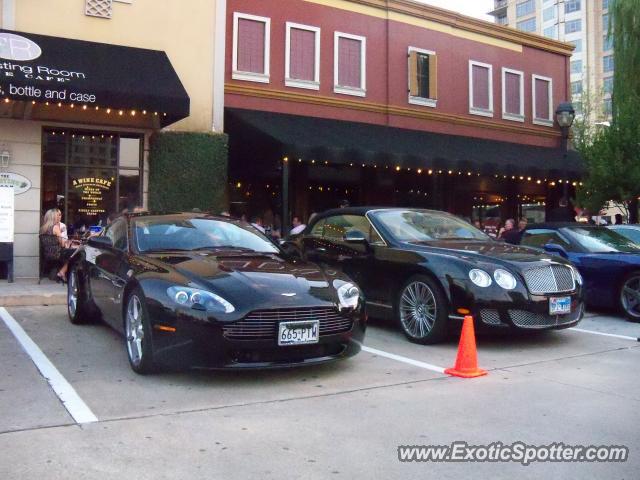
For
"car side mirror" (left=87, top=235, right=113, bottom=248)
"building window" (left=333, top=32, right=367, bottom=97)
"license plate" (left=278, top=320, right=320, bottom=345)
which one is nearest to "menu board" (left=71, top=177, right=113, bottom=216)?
"car side mirror" (left=87, top=235, right=113, bottom=248)

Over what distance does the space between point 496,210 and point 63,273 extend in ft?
48.6

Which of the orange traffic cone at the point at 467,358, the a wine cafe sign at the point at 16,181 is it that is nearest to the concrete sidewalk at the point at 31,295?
the a wine cafe sign at the point at 16,181

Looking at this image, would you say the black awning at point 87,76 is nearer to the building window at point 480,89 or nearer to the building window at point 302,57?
the building window at point 302,57

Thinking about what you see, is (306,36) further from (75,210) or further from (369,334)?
(369,334)

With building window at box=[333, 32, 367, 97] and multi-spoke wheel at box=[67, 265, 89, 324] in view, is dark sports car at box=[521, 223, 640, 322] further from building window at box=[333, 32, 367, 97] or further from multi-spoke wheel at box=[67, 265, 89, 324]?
building window at box=[333, 32, 367, 97]

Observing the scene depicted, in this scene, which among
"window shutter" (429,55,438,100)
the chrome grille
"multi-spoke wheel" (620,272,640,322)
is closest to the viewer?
the chrome grille

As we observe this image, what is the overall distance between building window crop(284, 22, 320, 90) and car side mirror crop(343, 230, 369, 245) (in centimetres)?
924

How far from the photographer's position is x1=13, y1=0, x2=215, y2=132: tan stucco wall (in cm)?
1258

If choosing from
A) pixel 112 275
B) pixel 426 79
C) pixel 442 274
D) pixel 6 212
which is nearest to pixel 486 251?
pixel 442 274

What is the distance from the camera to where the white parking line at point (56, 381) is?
432 centimetres

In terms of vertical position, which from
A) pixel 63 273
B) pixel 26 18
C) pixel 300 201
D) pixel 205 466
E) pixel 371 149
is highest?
pixel 26 18

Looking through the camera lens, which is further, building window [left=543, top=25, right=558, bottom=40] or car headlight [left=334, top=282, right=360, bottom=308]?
building window [left=543, top=25, right=558, bottom=40]

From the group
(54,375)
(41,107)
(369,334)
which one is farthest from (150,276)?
(41,107)

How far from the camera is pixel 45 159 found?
502 inches
